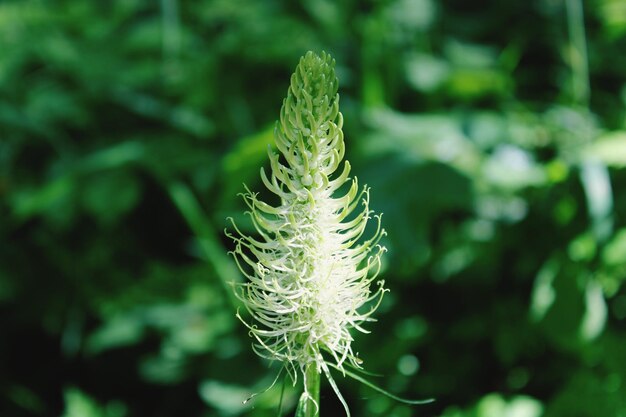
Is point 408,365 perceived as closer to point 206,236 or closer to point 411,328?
point 411,328

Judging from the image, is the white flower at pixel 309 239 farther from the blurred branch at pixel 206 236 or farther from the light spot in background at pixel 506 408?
the blurred branch at pixel 206 236

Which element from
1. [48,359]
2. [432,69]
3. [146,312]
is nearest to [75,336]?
[48,359]

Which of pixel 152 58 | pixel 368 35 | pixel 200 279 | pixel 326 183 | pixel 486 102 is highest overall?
pixel 152 58

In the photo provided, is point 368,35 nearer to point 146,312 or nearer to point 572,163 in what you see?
point 572,163

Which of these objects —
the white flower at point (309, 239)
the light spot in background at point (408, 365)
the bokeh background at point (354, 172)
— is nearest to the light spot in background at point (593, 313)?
the bokeh background at point (354, 172)

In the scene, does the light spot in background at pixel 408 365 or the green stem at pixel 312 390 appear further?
the light spot in background at pixel 408 365

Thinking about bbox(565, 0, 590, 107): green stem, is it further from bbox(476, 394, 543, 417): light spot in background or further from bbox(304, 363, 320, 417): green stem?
bbox(304, 363, 320, 417): green stem
